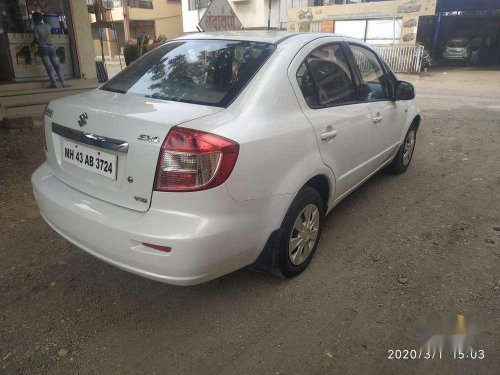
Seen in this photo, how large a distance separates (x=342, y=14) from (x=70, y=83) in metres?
A: 18.5

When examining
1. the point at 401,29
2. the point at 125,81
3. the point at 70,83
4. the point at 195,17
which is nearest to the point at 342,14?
the point at 401,29

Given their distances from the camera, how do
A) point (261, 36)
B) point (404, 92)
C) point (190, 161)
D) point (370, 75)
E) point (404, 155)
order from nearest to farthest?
point (190, 161)
point (261, 36)
point (370, 75)
point (404, 92)
point (404, 155)

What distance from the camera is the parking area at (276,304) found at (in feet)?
7.50

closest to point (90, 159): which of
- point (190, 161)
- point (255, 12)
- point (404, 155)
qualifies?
point (190, 161)

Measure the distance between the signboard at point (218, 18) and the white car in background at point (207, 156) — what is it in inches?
116

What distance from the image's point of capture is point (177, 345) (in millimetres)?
2389

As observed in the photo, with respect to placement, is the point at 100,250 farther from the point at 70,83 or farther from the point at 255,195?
the point at 70,83

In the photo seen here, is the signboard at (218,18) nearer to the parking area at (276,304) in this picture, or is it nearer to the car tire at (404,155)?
the car tire at (404,155)

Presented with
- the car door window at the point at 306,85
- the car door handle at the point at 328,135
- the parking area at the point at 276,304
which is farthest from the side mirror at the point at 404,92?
the car door window at the point at 306,85

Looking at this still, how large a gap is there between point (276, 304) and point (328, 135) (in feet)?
4.14

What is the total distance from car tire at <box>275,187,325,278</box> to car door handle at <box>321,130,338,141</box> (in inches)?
15.1
